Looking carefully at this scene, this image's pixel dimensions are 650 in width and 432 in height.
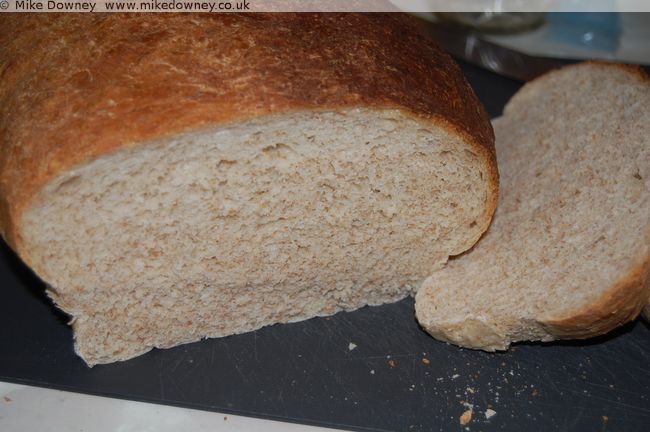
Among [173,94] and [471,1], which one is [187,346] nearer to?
[173,94]

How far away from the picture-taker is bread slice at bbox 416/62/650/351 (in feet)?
9.09

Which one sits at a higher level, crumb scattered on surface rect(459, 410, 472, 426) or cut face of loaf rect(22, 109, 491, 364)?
cut face of loaf rect(22, 109, 491, 364)

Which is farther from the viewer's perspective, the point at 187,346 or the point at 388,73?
the point at 187,346

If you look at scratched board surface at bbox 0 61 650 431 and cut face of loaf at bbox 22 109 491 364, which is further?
scratched board surface at bbox 0 61 650 431

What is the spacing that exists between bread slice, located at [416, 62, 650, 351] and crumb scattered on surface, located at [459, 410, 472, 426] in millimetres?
298

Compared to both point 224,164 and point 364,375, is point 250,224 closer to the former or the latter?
point 224,164

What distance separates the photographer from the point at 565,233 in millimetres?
2994

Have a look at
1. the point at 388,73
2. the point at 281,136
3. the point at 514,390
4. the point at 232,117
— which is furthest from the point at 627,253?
the point at 232,117

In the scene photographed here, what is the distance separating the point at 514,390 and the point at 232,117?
1.40 m

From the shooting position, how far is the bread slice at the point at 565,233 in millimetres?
2770

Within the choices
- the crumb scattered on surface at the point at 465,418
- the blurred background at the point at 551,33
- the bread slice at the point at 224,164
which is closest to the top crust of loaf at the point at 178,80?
the bread slice at the point at 224,164

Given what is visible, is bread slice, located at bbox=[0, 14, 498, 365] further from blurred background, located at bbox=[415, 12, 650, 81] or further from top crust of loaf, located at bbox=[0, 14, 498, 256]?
blurred background, located at bbox=[415, 12, 650, 81]

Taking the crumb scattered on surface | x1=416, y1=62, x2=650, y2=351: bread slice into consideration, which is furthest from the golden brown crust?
the crumb scattered on surface

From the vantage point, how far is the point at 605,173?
3090mm
